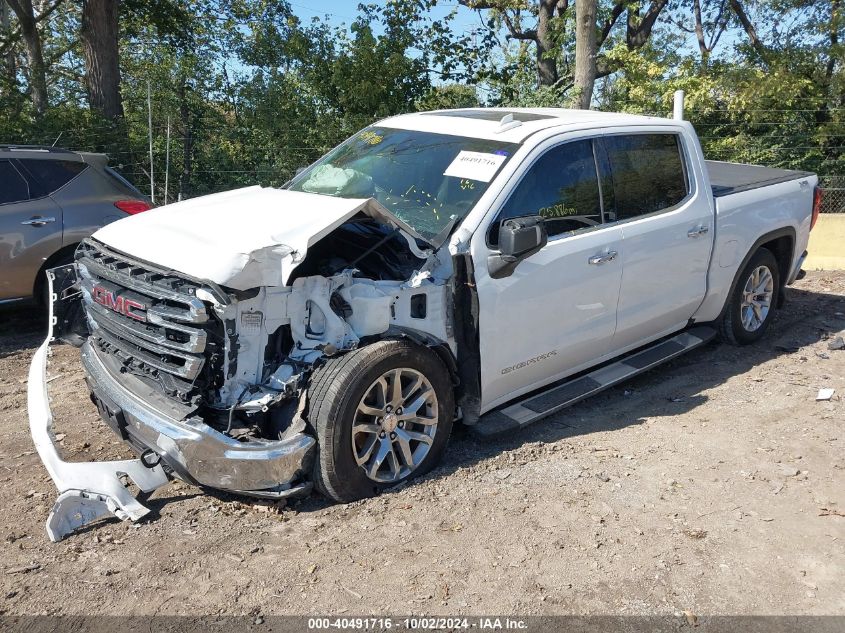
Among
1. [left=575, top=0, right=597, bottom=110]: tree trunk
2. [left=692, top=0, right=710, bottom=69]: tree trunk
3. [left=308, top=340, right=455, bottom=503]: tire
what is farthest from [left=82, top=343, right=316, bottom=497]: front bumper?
[left=692, top=0, right=710, bottom=69]: tree trunk

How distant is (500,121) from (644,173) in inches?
46.2

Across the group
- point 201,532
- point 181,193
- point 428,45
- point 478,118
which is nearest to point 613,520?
point 201,532

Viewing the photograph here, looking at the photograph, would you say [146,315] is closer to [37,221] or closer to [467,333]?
[467,333]

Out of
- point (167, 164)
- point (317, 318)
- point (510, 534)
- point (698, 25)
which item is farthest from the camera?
point (698, 25)

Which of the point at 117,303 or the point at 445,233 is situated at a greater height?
the point at 445,233

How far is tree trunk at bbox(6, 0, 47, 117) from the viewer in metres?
12.5

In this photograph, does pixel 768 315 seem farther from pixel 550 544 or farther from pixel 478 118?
pixel 550 544

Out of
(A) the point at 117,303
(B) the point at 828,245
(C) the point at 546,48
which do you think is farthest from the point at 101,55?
(B) the point at 828,245

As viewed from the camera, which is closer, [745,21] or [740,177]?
[740,177]

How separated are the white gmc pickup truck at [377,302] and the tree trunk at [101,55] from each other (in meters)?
8.52

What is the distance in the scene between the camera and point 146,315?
3781 millimetres

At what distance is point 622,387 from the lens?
5.91 metres

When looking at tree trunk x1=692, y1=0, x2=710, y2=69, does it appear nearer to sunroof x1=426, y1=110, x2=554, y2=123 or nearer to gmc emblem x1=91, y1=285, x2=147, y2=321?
sunroof x1=426, y1=110, x2=554, y2=123

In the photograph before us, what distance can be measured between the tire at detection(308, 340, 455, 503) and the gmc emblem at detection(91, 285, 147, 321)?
3.10ft
